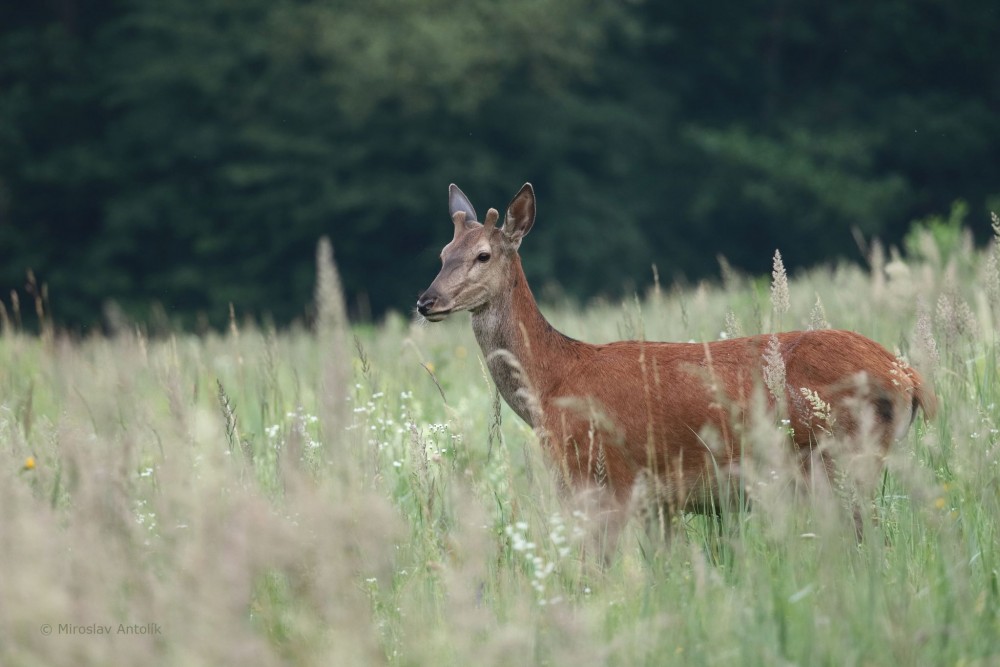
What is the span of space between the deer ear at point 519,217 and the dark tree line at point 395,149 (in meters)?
18.9

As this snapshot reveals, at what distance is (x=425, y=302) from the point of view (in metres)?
4.72

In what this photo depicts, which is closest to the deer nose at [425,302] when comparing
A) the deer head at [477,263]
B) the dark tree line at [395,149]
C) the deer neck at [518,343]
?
the deer head at [477,263]

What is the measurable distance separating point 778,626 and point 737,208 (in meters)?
25.7

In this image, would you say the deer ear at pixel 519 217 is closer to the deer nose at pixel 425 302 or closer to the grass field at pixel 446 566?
the deer nose at pixel 425 302

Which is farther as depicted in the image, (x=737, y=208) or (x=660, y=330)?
(x=737, y=208)

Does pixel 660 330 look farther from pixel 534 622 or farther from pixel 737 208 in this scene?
pixel 737 208

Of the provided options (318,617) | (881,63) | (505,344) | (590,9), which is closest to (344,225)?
(590,9)

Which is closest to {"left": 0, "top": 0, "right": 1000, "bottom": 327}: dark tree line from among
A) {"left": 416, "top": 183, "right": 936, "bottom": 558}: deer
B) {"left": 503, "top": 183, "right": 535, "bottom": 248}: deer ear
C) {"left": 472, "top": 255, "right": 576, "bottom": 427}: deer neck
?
{"left": 503, "top": 183, "right": 535, "bottom": 248}: deer ear

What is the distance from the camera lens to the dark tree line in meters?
25.1

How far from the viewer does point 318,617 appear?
320 centimetres

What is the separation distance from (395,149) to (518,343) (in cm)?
2115

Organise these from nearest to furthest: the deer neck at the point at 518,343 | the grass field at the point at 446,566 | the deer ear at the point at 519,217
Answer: the grass field at the point at 446,566 < the deer neck at the point at 518,343 < the deer ear at the point at 519,217

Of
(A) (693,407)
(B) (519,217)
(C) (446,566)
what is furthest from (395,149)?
(C) (446,566)

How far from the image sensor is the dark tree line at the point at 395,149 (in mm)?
25094
